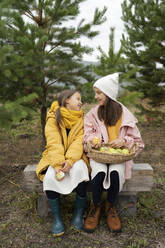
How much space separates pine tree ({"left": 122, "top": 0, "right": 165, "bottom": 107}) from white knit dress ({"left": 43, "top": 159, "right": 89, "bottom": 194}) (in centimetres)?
386

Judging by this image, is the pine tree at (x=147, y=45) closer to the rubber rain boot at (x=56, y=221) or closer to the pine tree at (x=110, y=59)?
the pine tree at (x=110, y=59)

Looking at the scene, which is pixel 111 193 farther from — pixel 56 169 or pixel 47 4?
pixel 47 4

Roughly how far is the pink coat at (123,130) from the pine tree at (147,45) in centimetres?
329

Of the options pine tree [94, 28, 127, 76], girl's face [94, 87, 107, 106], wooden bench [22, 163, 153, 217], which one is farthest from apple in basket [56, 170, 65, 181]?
pine tree [94, 28, 127, 76]

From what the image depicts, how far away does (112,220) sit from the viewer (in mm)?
2529

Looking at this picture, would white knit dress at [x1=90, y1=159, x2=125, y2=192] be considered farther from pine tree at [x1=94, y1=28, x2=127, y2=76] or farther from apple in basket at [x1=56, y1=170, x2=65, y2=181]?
pine tree at [x1=94, y1=28, x2=127, y2=76]

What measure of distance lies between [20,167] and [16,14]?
2289 millimetres

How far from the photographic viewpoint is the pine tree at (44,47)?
3.23 metres

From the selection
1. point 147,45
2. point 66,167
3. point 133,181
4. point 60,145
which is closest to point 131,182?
point 133,181

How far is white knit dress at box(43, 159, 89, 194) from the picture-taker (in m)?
2.37

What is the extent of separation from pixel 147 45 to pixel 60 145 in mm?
4112

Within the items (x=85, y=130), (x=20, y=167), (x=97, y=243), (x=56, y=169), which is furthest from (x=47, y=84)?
(x=97, y=243)

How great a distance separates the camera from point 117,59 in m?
3.68

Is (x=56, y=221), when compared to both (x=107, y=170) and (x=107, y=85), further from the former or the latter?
(x=107, y=85)
